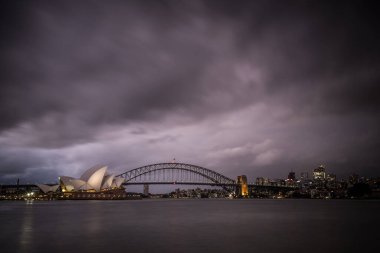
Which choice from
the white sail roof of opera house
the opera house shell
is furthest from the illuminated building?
the white sail roof of opera house

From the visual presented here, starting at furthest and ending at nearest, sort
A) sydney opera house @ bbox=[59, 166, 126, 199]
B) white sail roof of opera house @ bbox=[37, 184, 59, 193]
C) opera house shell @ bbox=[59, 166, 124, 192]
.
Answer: white sail roof of opera house @ bbox=[37, 184, 59, 193] < sydney opera house @ bbox=[59, 166, 126, 199] < opera house shell @ bbox=[59, 166, 124, 192]

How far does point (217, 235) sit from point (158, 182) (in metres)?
131

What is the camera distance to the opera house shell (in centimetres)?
12912

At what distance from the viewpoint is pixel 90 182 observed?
13125cm

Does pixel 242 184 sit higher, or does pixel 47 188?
pixel 242 184

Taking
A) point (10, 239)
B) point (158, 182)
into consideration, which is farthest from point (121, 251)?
point (158, 182)

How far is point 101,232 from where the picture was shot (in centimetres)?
2848

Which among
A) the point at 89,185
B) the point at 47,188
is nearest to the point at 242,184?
the point at 89,185

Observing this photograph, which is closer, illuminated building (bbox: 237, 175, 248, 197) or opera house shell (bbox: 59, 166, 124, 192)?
opera house shell (bbox: 59, 166, 124, 192)

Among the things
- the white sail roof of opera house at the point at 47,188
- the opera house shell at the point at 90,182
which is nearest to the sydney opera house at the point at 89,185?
the opera house shell at the point at 90,182

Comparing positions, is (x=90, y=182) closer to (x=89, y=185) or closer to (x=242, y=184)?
(x=89, y=185)

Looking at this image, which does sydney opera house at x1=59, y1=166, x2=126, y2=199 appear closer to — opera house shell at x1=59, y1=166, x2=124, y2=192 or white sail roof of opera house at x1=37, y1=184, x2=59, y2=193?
opera house shell at x1=59, y1=166, x2=124, y2=192

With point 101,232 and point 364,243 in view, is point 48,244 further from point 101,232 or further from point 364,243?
point 364,243

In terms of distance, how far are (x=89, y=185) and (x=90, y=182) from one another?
79.9 inches
